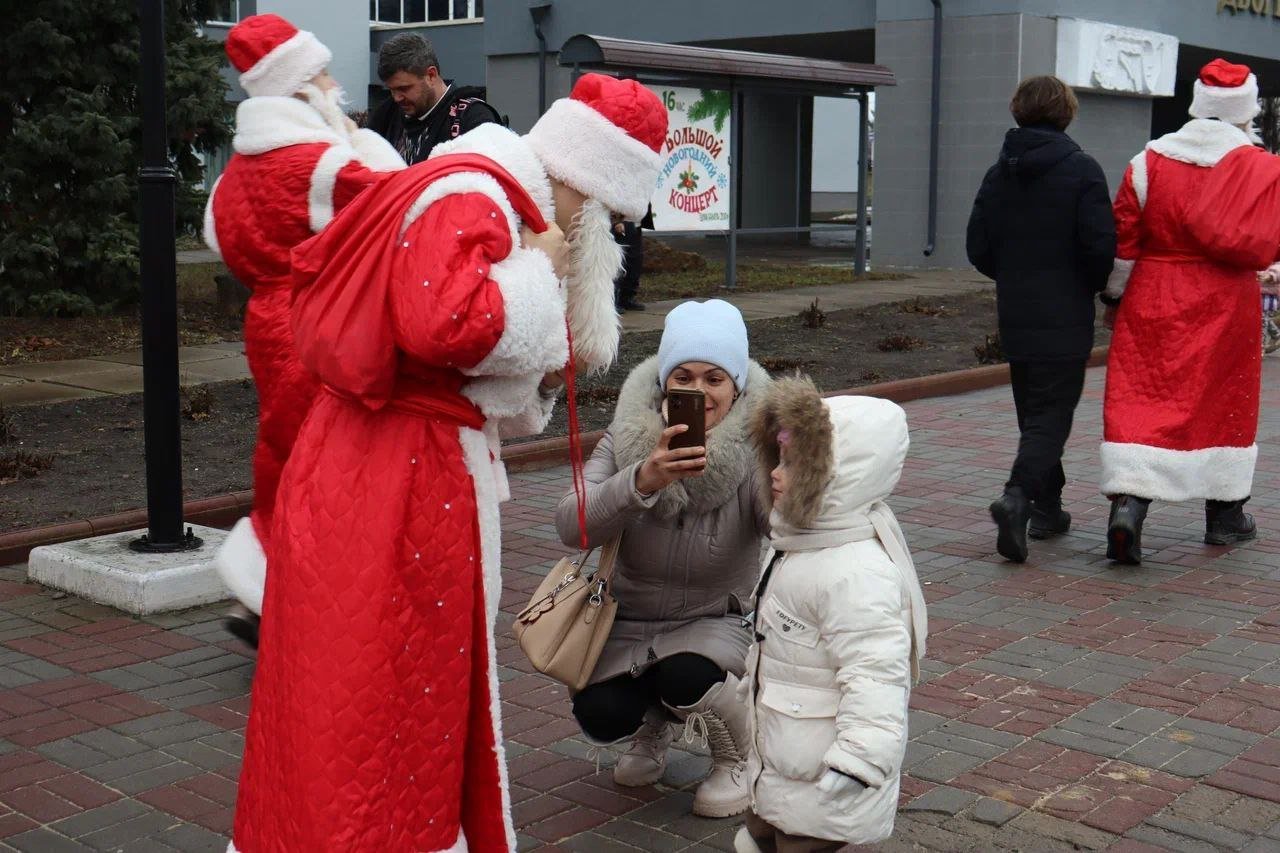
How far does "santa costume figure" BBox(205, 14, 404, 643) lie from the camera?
5070 millimetres

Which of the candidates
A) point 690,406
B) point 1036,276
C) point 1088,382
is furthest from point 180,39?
point 690,406

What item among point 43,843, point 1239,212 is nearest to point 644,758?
point 43,843

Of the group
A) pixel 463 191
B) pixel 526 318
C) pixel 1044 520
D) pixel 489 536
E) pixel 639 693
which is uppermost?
pixel 463 191

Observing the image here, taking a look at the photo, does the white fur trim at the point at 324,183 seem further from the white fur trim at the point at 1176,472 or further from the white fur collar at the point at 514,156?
the white fur trim at the point at 1176,472

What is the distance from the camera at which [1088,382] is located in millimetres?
12578

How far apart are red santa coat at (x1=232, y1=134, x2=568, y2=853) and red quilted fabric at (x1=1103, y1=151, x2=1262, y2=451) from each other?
4.48 m

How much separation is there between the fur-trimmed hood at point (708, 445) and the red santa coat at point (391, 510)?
92cm

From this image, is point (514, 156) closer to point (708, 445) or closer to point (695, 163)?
point (708, 445)

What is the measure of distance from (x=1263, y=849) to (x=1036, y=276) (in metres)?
3.40

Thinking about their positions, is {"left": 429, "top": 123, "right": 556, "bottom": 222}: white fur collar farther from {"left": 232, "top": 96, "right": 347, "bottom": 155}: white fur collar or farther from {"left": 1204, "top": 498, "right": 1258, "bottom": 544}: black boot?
{"left": 1204, "top": 498, "right": 1258, "bottom": 544}: black boot

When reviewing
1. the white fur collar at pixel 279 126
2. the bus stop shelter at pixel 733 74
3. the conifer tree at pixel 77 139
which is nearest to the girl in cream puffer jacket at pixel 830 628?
the white fur collar at pixel 279 126

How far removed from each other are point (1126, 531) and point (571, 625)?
3.62 m

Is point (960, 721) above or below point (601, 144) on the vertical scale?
below

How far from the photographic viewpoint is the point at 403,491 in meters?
3.01
